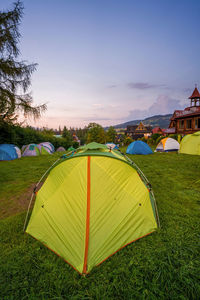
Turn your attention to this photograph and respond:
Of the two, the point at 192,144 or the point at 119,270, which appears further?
the point at 192,144

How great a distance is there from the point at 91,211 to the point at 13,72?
963cm

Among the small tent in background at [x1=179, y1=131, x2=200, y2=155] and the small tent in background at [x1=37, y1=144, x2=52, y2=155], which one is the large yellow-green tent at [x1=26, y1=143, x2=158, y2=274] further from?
the small tent in background at [x1=37, y1=144, x2=52, y2=155]

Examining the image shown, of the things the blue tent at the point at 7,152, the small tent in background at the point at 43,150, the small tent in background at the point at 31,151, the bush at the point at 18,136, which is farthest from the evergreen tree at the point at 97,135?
the blue tent at the point at 7,152

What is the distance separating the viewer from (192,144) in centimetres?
1131

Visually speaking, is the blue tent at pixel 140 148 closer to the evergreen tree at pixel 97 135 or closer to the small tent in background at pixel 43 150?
the small tent in background at pixel 43 150

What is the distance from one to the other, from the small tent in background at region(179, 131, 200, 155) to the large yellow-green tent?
10.9 m

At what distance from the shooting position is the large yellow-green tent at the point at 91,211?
2.16 meters

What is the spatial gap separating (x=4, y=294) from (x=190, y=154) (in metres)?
13.8

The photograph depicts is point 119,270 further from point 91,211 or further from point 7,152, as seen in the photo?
point 7,152

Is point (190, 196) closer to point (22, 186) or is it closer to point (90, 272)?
point (90, 272)

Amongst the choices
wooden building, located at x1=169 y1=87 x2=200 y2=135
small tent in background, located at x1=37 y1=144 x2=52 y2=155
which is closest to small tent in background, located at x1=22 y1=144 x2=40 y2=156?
small tent in background, located at x1=37 y1=144 x2=52 y2=155

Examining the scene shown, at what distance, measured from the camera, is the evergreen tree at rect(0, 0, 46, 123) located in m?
6.98

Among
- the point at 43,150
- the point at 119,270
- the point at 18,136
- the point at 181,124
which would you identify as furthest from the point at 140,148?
the point at 181,124

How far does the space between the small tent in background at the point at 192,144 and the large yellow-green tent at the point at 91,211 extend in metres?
10.9
